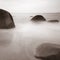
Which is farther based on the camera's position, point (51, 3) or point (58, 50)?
point (51, 3)

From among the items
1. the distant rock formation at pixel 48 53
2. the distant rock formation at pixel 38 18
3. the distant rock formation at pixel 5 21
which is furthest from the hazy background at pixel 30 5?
the distant rock formation at pixel 48 53

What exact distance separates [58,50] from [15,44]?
0.16 metres

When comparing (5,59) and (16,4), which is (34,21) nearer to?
(16,4)

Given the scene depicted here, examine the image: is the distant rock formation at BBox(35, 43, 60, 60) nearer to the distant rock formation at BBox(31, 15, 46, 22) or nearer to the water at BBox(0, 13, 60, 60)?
the water at BBox(0, 13, 60, 60)

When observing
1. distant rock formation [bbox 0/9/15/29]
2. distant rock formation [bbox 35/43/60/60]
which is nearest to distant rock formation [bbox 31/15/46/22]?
distant rock formation [bbox 0/9/15/29]

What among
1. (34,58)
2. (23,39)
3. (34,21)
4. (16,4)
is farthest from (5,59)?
(16,4)

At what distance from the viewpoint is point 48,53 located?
0.50 metres

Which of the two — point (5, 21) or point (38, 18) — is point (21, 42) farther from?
point (38, 18)

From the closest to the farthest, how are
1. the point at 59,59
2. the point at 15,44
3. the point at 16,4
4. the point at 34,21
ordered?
the point at 59,59, the point at 15,44, the point at 34,21, the point at 16,4

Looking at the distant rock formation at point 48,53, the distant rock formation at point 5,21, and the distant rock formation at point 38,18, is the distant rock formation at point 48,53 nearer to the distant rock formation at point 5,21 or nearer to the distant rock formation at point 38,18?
the distant rock formation at point 5,21

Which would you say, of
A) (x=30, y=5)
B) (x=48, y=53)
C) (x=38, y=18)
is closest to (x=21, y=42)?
(x=48, y=53)

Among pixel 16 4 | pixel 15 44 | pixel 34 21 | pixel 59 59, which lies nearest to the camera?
pixel 59 59

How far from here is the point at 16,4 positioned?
3.80 feet

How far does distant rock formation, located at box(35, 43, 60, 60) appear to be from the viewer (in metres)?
0.47
